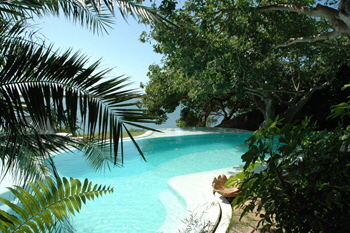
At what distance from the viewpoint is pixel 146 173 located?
661 centimetres

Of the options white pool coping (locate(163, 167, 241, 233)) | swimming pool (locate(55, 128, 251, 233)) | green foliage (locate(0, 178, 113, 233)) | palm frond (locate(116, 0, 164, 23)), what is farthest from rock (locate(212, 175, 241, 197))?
green foliage (locate(0, 178, 113, 233))

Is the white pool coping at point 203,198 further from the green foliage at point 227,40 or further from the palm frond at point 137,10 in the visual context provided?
the green foliage at point 227,40

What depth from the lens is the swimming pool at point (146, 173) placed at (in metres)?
3.96

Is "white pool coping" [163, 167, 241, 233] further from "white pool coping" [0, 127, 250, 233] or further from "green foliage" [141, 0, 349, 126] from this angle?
"green foliage" [141, 0, 349, 126]

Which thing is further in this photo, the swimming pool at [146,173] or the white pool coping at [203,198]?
the swimming pool at [146,173]

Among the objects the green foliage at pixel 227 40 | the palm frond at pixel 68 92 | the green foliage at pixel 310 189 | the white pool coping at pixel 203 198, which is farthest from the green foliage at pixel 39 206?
the green foliage at pixel 227 40

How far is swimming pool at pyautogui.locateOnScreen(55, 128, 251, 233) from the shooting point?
3.96 metres

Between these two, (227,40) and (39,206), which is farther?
(227,40)

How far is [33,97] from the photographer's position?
156 cm

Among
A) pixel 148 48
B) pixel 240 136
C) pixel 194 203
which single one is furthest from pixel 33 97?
pixel 240 136

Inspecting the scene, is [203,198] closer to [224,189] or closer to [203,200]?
[203,200]

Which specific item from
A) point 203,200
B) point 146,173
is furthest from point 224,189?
point 146,173

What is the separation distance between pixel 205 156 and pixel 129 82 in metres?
6.97

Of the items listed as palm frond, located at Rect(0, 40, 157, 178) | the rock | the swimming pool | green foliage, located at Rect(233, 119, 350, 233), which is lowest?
the swimming pool
